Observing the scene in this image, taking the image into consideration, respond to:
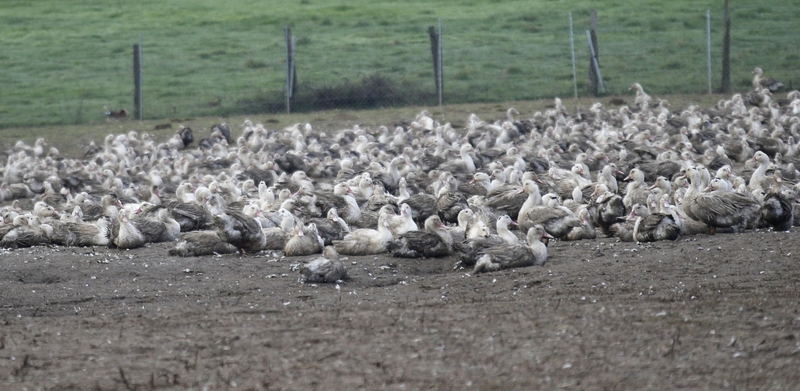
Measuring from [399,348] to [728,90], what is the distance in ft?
82.2

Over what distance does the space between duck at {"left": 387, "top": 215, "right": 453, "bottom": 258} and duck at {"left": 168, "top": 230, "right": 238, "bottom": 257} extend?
201cm

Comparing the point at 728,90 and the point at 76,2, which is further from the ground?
the point at 76,2

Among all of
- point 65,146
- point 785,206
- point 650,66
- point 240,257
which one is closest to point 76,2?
point 65,146

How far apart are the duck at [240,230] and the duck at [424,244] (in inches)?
62.1

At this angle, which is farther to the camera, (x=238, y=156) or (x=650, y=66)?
(x=650, y=66)

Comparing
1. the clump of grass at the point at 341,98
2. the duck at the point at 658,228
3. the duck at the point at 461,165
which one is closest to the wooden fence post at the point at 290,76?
the clump of grass at the point at 341,98

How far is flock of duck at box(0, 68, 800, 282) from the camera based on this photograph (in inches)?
475

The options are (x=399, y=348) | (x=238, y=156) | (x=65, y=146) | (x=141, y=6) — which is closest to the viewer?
(x=399, y=348)

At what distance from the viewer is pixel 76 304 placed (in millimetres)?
9797

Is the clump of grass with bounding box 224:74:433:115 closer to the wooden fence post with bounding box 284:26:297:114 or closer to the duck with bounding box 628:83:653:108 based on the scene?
the wooden fence post with bounding box 284:26:297:114

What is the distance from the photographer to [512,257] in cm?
1080

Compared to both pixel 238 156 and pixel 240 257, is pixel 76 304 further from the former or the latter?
pixel 238 156

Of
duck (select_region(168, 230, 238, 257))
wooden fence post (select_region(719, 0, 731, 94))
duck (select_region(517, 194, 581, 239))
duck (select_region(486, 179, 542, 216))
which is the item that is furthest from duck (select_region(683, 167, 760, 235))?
wooden fence post (select_region(719, 0, 731, 94))

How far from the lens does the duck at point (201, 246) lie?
40.0 feet
